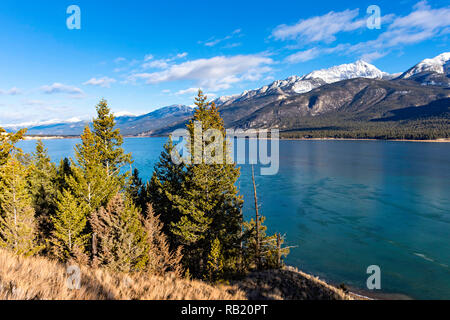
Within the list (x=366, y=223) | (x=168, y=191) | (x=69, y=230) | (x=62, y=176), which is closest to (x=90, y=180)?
(x=69, y=230)

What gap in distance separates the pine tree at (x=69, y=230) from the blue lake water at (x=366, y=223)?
80.8 feet

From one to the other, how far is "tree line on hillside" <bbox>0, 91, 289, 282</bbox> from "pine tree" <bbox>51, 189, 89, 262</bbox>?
0.08 metres

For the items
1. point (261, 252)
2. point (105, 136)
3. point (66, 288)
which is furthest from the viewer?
point (105, 136)

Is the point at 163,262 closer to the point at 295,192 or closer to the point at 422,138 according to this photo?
the point at 295,192

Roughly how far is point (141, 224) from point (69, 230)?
6.26 metres

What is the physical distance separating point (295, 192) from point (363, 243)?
26185 mm

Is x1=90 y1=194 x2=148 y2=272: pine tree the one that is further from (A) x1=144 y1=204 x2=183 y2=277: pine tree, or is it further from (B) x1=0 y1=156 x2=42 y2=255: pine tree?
(B) x1=0 y1=156 x2=42 y2=255: pine tree

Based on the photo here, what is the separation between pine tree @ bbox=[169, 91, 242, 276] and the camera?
22.4m

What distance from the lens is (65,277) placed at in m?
7.34

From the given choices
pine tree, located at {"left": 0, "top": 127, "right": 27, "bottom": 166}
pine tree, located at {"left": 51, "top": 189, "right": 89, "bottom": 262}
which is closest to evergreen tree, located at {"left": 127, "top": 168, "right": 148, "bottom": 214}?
pine tree, located at {"left": 51, "top": 189, "right": 89, "bottom": 262}

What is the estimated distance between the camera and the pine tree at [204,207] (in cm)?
2239

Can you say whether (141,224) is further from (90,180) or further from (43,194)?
(43,194)

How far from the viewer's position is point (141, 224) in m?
23.0

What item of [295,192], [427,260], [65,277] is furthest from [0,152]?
[295,192]
